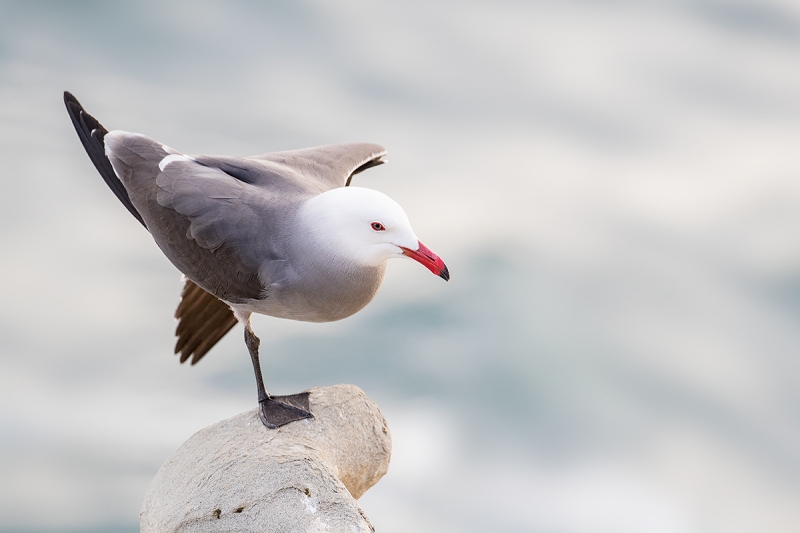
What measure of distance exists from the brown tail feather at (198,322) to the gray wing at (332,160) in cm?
111

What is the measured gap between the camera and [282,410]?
655 centimetres

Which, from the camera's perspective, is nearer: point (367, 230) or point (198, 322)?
point (367, 230)

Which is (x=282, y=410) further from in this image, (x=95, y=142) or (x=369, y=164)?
(x=95, y=142)

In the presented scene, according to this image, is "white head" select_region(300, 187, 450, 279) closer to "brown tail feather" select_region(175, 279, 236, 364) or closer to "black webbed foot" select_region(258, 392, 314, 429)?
"black webbed foot" select_region(258, 392, 314, 429)

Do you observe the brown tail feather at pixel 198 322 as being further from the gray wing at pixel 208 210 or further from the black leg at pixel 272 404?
the gray wing at pixel 208 210

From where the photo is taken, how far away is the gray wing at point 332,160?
22.2ft

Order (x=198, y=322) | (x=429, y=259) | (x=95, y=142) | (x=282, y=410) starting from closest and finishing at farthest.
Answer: (x=429, y=259)
(x=282, y=410)
(x=95, y=142)
(x=198, y=322)

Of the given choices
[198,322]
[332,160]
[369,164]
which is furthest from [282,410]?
[369,164]

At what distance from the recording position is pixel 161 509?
632cm

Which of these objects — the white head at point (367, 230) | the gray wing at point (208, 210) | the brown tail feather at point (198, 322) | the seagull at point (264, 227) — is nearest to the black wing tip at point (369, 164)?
the seagull at point (264, 227)

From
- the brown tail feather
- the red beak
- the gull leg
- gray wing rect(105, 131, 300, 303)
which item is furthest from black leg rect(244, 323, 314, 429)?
the red beak

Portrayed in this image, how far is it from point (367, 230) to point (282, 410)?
5.16ft

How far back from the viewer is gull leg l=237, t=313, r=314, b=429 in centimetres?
647

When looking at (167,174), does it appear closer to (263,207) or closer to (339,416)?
(263,207)
